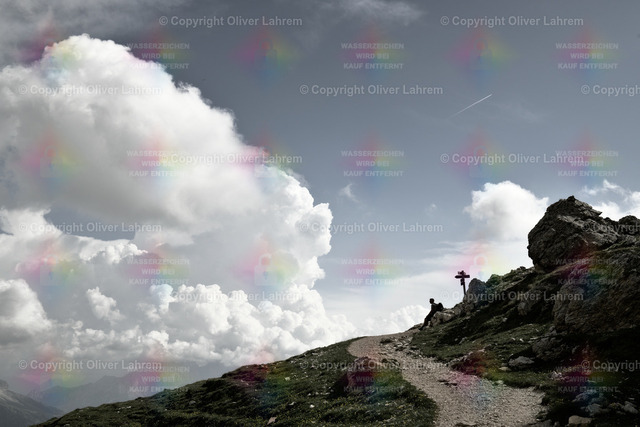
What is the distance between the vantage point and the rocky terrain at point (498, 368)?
25188 millimetres

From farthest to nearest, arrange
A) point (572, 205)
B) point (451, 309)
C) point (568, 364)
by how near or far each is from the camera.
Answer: point (451, 309) → point (572, 205) → point (568, 364)

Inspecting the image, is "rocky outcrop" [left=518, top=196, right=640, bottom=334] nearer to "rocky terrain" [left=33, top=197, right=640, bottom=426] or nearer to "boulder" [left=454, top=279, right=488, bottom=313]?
"rocky terrain" [left=33, top=197, right=640, bottom=426]

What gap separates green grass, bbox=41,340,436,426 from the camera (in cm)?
2950

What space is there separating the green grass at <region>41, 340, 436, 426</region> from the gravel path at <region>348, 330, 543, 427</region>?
4.20 feet

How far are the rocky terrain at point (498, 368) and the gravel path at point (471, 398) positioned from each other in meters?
0.12

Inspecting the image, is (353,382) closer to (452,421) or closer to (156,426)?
(452,421)

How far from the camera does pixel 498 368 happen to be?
1371 inches

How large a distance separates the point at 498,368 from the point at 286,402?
20.8 meters

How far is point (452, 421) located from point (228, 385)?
39.2m

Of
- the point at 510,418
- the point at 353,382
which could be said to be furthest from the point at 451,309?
the point at 510,418

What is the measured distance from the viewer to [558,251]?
53406 mm

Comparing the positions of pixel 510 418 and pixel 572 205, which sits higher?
pixel 572 205

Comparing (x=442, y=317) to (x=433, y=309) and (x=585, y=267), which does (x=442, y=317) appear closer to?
(x=433, y=309)

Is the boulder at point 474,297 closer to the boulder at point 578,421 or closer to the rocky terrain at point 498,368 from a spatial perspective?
the rocky terrain at point 498,368
